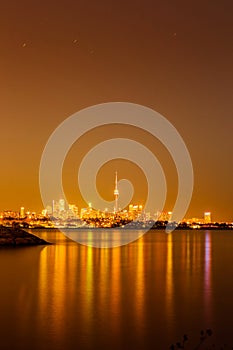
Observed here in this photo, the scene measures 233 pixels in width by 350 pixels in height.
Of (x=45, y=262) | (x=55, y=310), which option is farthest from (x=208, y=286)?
(x=45, y=262)

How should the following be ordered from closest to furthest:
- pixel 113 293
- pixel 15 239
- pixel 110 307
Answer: pixel 110 307
pixel 113 293
pixel 15 239

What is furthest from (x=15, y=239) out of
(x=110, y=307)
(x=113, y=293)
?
(x=110, y=307)

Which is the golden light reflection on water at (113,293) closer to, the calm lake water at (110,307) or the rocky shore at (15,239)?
the calm lake water at (110,307)

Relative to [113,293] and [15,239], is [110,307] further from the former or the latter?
[15,239]

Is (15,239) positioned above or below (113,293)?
above

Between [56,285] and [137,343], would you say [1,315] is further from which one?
[56,285]

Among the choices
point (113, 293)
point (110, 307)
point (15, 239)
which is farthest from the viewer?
point (15, 239)

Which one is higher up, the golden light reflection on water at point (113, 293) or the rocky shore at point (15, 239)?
the rocky shore at point (15, 239)

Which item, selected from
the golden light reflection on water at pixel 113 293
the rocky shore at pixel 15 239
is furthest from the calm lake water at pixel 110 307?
the rocky shore at pixel 15 239

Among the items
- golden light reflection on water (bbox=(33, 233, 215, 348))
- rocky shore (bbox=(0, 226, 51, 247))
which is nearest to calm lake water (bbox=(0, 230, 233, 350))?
golden light reflection on water (bbox=(33, 233, 215, 348))

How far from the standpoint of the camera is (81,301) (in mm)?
14688

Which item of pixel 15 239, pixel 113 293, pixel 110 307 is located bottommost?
pixel 110 307

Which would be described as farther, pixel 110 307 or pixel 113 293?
pixel 113 293

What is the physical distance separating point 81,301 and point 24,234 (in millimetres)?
30255
